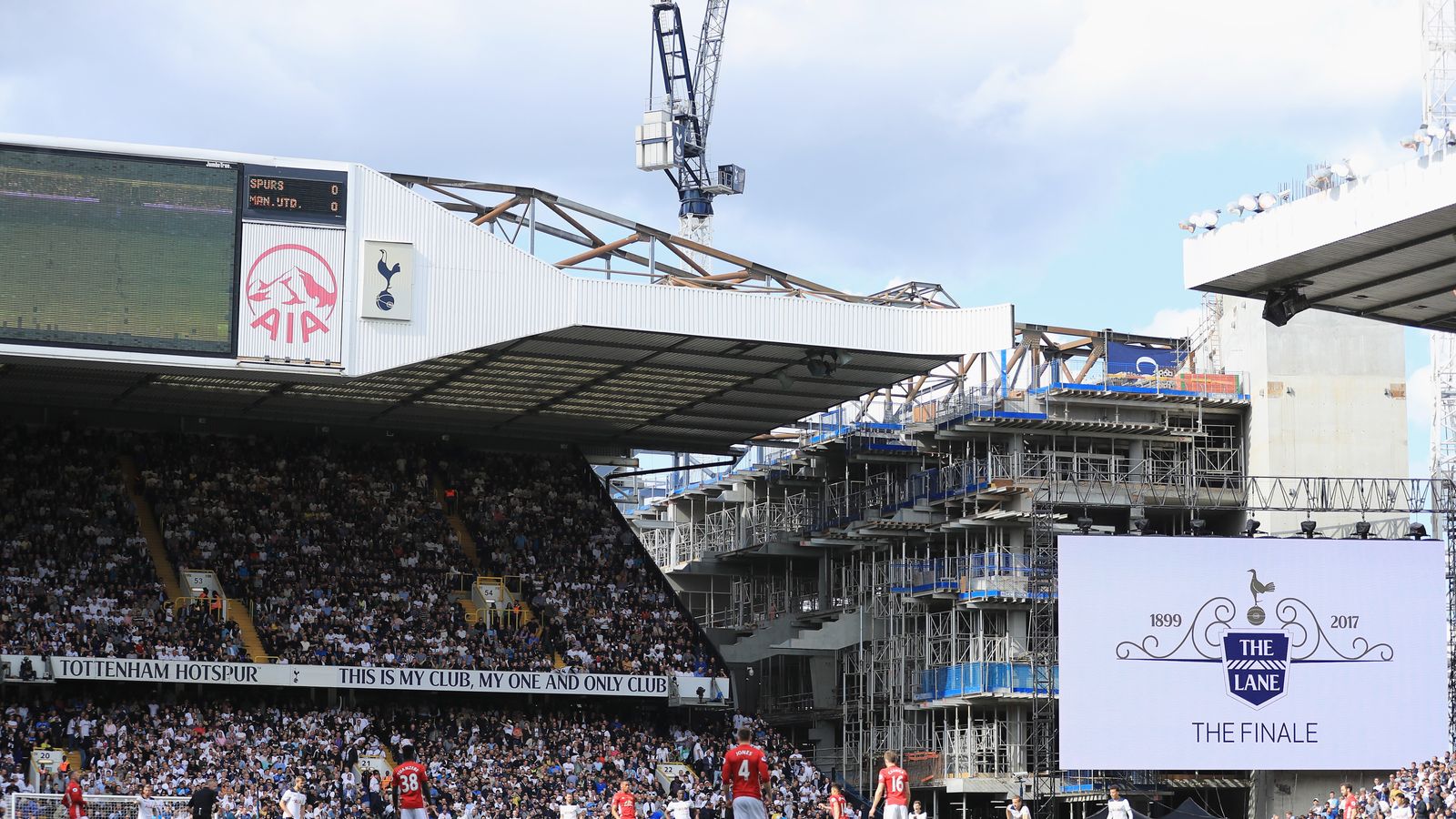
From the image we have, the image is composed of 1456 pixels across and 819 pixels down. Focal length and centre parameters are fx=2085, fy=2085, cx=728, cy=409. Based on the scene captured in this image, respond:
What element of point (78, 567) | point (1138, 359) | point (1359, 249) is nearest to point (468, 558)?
point (78, 567)

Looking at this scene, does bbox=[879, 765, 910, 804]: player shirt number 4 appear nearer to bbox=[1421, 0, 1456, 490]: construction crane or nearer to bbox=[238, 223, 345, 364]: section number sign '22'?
bbox=[1421, 0, 1456, 490]: construction crane

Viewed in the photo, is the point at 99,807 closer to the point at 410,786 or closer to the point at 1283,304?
the point at 410,786

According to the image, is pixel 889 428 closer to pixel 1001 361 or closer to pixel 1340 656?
pixel 1001 361

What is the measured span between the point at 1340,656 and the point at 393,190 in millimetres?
26431

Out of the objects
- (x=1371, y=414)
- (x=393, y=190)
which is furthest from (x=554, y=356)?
(x=1371, y=414)

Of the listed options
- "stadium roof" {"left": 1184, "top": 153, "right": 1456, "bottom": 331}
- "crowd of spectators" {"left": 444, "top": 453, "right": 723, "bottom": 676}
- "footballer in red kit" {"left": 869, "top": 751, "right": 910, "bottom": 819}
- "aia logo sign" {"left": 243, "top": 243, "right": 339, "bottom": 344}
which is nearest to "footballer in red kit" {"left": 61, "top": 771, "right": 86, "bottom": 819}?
"aia logo sign" {"left": 243, "top": 243, "right": 339, "bottom": 344}

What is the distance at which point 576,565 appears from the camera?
193 ft

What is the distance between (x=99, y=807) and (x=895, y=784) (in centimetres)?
1556

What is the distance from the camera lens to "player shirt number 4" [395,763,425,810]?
32625 millimetres

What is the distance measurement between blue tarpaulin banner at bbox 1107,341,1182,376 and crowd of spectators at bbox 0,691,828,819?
17.6m

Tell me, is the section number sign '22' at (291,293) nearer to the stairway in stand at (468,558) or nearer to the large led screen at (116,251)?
the large led screen at (116,251)

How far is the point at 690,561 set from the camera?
7400 centimetres

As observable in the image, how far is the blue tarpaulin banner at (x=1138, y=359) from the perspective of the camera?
64938 millimetres

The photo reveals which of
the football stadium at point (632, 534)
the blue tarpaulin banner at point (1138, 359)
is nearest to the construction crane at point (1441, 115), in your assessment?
the football stadium at point (632, 534)
